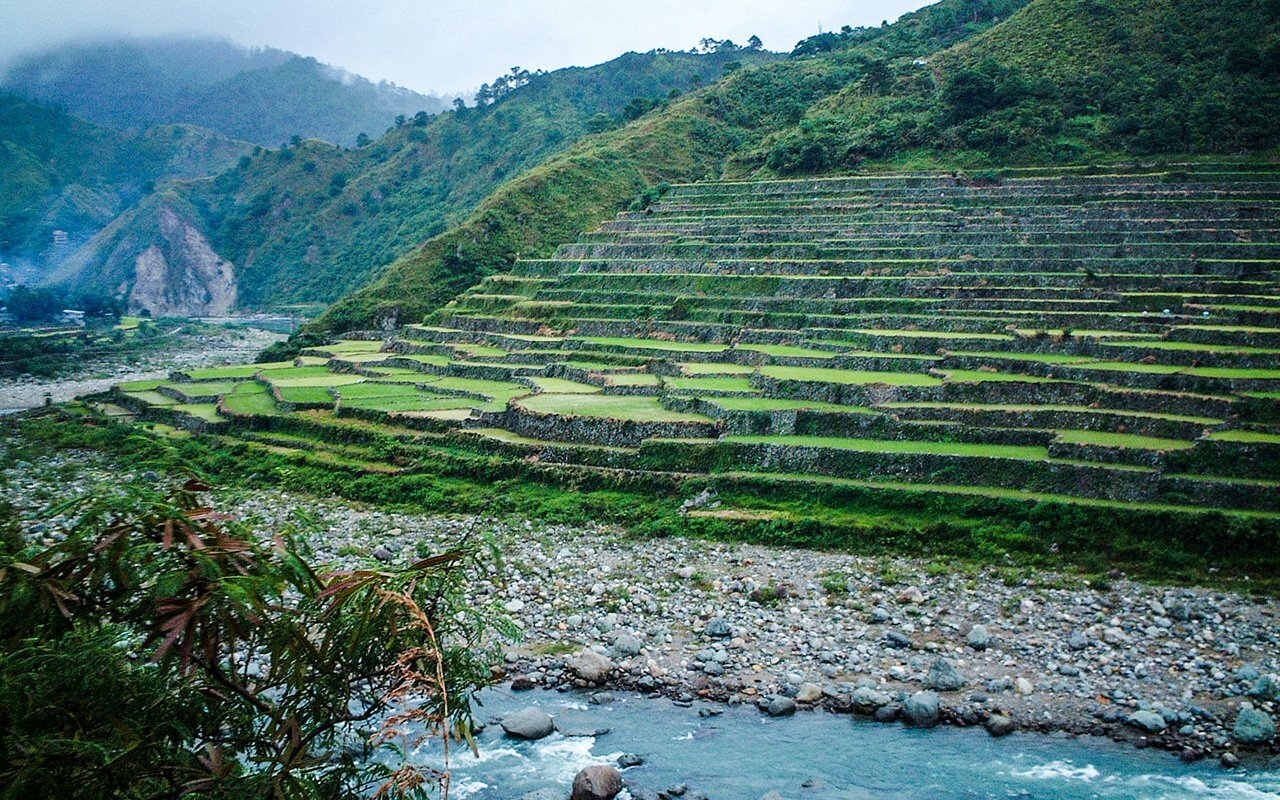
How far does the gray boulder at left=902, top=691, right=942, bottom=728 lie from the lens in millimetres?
11484

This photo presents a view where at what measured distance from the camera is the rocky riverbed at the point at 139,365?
35.1 metres

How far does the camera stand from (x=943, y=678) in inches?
479

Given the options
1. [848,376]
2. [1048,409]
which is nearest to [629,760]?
[1048,409]

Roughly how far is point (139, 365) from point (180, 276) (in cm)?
3683

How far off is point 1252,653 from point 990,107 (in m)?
32.5

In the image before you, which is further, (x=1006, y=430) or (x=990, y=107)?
(x=990, y=107)

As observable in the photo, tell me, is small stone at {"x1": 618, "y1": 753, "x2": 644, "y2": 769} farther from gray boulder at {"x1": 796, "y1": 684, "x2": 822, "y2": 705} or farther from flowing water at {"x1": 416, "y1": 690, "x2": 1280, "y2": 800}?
gray boulder at {"x1": 796, "y1": 684, "x2": 822, "y2": 705}

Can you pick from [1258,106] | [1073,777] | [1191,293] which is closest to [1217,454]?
[1073,777]

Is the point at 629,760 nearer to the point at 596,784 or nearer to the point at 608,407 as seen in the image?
the point at 596,784

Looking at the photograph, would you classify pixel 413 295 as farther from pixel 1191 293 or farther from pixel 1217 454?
pixel 1217 454

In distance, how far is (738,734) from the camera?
1148 centimetres

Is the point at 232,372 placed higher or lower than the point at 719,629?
higher

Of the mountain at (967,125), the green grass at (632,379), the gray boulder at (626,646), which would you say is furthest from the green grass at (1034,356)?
the mountain at (967,125)

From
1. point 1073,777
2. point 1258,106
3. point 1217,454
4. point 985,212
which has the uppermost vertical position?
point 1258,106
